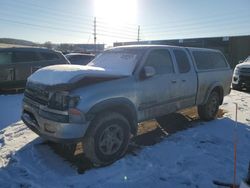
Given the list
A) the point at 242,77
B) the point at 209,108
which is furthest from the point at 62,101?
the point at 242,77

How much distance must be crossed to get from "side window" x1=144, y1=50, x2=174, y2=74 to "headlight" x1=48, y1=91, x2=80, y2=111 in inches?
70.9

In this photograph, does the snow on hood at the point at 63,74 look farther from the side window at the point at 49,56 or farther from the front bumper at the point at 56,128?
the side window at the point at 49,56

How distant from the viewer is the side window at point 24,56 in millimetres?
10901

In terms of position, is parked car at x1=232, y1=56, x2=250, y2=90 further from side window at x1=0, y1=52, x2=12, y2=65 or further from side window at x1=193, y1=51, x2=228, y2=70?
side window at x1=0, y1=52, x2=12, y2=65

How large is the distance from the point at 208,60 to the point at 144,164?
3.93 meters

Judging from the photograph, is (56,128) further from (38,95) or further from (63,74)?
(63,74)

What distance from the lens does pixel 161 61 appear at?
19.4 ft

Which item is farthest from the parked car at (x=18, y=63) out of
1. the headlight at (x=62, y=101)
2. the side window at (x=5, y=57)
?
the headlight at (x=62, y=101)

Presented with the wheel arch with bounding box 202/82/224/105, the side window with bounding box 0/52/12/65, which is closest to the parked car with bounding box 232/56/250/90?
the wheel arch with bounding box 202/82/224/105

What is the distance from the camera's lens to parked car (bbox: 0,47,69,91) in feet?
34.8

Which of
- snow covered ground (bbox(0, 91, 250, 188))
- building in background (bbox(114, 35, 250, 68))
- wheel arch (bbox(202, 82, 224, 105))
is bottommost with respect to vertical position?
snow covered ground (bbox(0, 91, 250, 188))

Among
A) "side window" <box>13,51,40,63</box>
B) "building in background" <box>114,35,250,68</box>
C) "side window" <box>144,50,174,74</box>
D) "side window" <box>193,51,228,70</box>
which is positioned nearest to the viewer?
"side window" <box>144,50,174,74</box>

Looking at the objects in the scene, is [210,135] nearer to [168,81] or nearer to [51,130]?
[168,81]

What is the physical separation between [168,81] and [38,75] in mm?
2514
